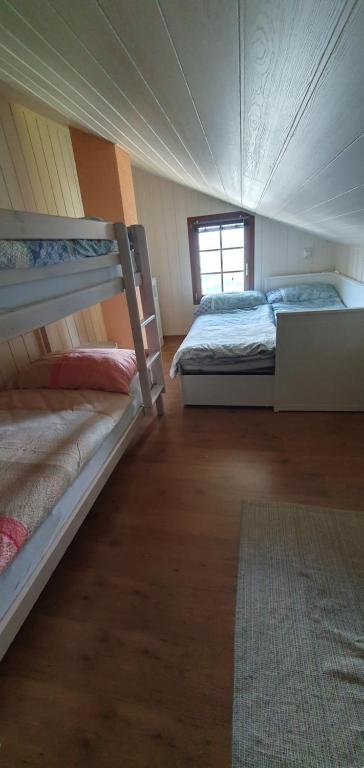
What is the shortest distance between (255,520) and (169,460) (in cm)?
69

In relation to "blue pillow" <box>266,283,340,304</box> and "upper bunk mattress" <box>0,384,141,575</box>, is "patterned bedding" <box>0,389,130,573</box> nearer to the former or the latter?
"upper bunk mattress" <box>0,384,141,575</box>

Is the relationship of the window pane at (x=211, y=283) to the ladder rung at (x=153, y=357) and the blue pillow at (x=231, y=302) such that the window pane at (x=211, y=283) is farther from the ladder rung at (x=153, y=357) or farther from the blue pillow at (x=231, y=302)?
the ladder rung at (x=153, y=357)

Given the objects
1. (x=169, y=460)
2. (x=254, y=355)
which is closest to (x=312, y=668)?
(x=169, y=460)

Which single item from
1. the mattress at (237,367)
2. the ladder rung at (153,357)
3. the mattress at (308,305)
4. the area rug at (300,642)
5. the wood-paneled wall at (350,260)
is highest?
the wood-paneled wall at (350,260)

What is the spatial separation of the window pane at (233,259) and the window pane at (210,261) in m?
0.08

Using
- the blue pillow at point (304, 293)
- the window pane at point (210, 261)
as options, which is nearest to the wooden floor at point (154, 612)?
the blue pillow at point (304, 293)

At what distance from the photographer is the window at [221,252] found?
3.83m

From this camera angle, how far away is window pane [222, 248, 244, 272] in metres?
3.98

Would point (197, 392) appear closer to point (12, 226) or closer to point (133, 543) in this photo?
point (133, 543)

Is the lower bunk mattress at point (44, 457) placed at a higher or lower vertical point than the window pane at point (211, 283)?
lower

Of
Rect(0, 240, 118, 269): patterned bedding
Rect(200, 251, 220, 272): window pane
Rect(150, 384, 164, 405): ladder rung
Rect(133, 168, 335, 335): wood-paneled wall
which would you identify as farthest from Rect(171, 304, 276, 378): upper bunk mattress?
Rect(200, 251, 220, 272): window pane

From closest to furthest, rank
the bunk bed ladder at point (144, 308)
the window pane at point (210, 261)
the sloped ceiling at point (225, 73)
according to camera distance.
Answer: the sloped ceiling at point (225, 73) < the bunk bed ladder at point (144, 308) < the window pane at point (210, 261)

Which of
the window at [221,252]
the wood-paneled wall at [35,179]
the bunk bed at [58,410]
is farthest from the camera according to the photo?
the window at [221,252]

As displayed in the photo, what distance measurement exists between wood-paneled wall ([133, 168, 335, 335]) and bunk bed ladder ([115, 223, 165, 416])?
6.87 feet
